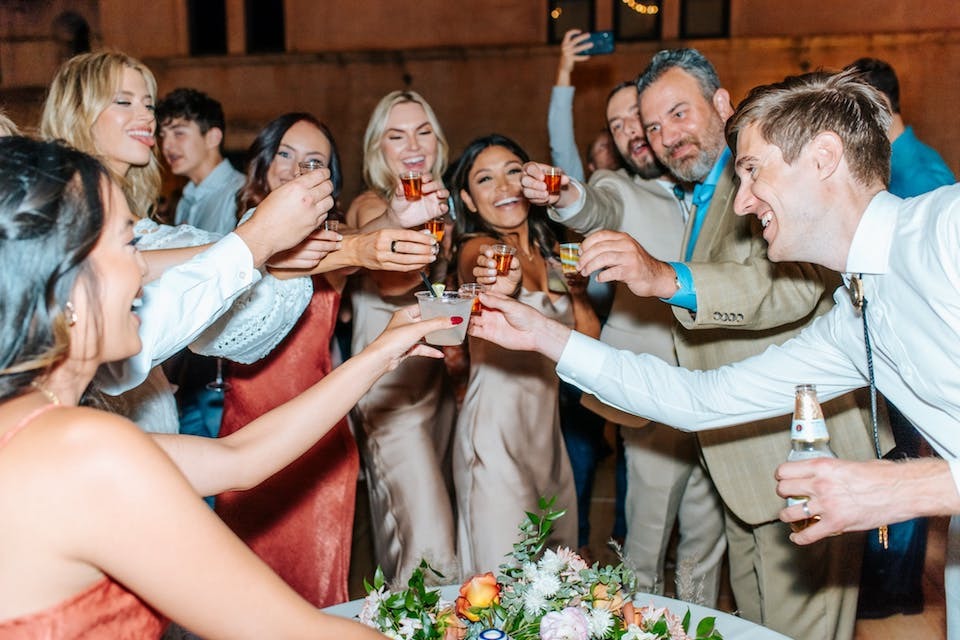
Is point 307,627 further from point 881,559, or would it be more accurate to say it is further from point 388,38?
point 388,38

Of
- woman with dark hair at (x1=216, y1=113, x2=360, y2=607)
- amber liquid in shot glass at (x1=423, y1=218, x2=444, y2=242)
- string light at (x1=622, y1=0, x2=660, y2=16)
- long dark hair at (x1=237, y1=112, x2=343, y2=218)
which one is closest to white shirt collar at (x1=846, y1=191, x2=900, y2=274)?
amber liquid in shot glass at (x1=423, y1=218, x2=444, y2=242)

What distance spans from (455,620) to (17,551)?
2.43 ft

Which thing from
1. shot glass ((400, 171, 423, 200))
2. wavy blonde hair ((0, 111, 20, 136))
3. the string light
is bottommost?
shot glass ((400, 171, 423, 200))

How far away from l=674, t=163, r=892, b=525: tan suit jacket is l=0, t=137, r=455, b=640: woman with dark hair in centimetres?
145

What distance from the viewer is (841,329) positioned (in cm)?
208

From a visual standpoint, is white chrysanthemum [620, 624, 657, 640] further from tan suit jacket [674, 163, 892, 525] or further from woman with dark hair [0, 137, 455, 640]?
tan suit jacket [674, 163, 892, 525]

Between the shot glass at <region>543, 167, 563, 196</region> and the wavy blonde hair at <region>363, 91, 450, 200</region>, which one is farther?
the wavy blonde hair at <region>363, 91, 450, 200</region>

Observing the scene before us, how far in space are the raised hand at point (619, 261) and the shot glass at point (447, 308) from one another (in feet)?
1.16

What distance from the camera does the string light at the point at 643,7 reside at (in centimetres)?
1080

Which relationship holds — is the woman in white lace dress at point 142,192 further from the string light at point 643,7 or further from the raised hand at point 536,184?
the string light at point 643,7

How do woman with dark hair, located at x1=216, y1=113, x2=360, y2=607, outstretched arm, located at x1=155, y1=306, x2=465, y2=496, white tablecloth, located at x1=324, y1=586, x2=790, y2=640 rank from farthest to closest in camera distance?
woman with dark hair, located at x1=216, y1=113, x2=360, y2=607, white tablecloth, located at x1=324, y1=586, x2=790, y2=640, outstretched arm, located at x1=155, y1=306, x2=465, y2=496

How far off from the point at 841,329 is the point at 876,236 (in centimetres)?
30

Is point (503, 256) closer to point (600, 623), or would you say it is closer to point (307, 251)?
point (307, 251)

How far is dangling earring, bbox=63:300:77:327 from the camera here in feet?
4.22
